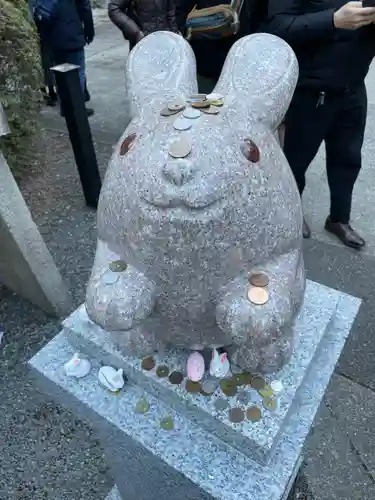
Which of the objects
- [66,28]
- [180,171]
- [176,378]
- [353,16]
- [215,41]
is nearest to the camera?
[180,171]

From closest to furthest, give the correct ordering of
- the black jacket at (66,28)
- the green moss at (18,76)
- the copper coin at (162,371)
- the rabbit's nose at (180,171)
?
the rabbit's nose at (180,171), the copper coin at (162,371), the green moss at (18,76), the black jacket at (66,28)

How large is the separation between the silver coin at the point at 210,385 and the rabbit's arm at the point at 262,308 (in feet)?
0.79

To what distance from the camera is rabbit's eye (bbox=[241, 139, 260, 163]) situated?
1063mm

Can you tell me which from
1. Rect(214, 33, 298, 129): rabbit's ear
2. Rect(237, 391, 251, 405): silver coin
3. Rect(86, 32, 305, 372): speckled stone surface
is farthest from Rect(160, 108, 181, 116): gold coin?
Rect(237, 391, 251, 405): silver coin

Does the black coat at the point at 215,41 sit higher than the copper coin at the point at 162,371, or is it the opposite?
the black coat at the point at 215,41

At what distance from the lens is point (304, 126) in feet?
7.38

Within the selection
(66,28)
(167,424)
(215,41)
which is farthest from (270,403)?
(66,28)

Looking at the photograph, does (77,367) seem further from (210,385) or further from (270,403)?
(270,403)

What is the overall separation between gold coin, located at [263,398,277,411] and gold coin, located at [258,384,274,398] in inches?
0.5

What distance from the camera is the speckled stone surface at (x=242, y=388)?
120 cm

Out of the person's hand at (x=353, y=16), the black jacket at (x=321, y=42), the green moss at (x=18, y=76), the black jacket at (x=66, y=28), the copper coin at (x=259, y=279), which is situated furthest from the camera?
the black jacket at (x=66, y=28)

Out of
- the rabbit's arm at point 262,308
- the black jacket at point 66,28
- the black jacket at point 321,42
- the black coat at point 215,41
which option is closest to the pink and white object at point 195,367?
the rabbit's arm at point 262,308

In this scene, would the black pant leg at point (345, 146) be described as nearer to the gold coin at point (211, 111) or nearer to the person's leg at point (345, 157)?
the person's leg at point (345, 157)

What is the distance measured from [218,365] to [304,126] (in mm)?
1368
